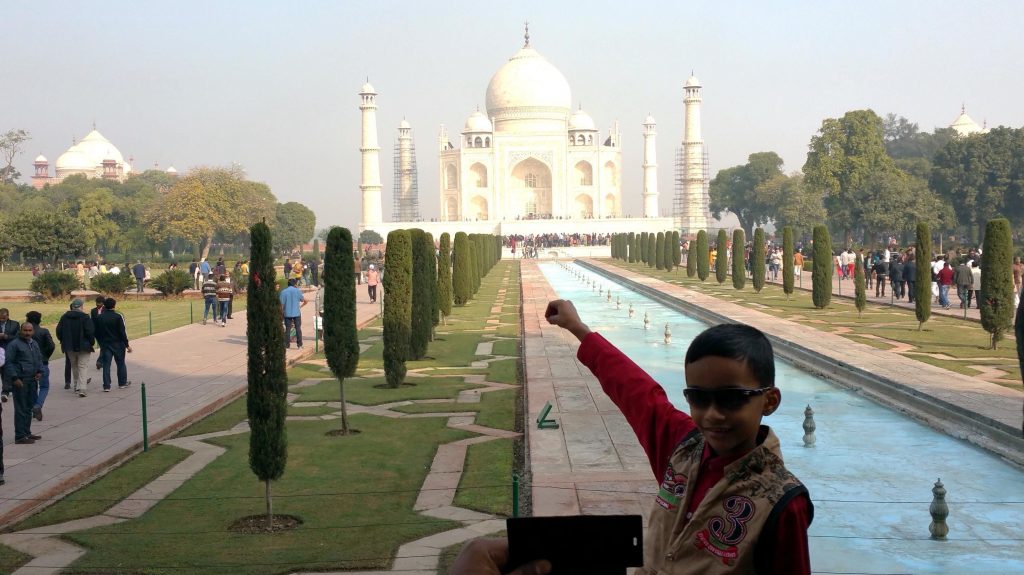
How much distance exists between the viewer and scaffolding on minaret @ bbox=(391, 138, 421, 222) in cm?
5988

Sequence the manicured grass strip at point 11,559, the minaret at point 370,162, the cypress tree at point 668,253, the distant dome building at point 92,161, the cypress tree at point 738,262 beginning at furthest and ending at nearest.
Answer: the distant dome building at point 92,161, the minaret at point 370,162, the cypress tree at point 668,253, the cypress tree at point 738,262, the manicured grass strip at point 11,559

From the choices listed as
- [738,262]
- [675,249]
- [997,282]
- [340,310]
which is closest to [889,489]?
[340,310]

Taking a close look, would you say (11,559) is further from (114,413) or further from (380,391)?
(380,391)

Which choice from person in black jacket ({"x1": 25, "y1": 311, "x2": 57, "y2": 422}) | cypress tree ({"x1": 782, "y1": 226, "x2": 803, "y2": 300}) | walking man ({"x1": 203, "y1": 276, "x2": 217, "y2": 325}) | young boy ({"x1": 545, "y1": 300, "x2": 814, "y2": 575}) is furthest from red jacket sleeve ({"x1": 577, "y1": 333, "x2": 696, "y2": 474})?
cypress tree ({"x1": 782, "y1": 226, "x2": 803, "y2": 300})

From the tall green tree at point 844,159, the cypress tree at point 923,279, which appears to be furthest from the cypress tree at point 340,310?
the tall green tree at point 844,159

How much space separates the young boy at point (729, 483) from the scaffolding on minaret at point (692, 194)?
51.6 metres

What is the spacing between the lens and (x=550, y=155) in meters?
55.0

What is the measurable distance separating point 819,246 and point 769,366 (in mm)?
15274

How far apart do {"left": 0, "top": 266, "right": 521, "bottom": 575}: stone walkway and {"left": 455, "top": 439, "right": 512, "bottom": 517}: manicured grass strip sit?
0.05 m

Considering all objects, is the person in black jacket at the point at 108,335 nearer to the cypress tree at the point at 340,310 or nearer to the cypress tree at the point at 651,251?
the cypress tree at the point at 340,310

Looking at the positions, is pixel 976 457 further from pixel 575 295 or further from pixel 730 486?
pixel 575 295

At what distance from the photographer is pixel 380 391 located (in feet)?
29.3

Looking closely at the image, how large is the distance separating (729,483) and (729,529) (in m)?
0.06

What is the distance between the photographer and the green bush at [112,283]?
20141 millimetres
